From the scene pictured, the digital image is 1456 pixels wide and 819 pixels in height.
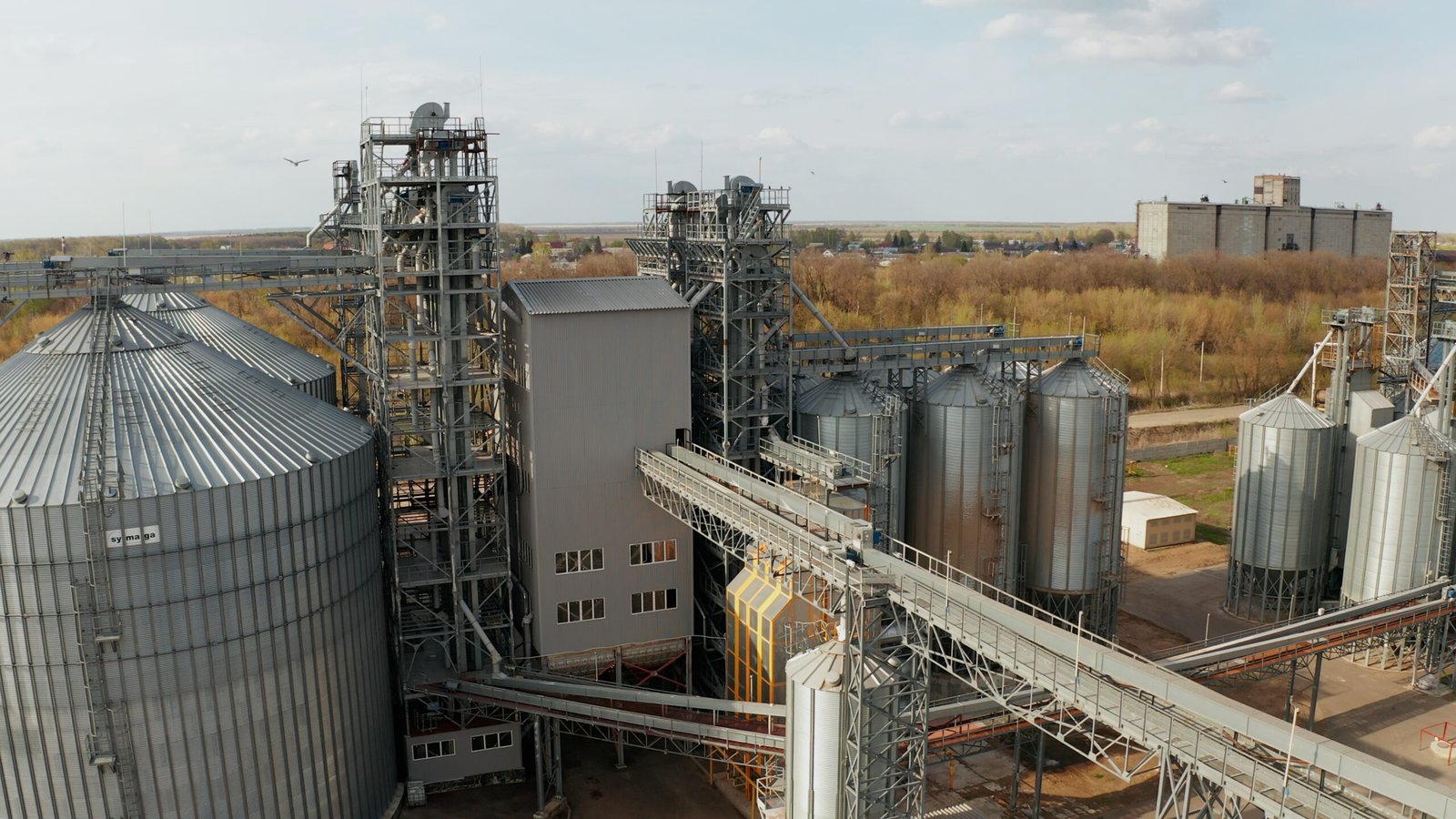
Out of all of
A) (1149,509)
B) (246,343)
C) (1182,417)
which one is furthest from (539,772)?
(1182,417)

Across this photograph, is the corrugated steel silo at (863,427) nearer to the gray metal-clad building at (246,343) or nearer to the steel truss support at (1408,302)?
the gray metal-clad building at (246,343)

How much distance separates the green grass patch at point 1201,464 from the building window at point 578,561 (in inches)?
1938

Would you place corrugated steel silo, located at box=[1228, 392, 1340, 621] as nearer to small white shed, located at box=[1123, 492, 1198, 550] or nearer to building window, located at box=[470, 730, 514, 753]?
small white shed, located at box=[1123, 492, 1198, 550]

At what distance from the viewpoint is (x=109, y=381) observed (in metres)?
27.2

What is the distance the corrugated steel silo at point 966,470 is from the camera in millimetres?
38688

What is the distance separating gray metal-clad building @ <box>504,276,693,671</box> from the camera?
34.0 metres

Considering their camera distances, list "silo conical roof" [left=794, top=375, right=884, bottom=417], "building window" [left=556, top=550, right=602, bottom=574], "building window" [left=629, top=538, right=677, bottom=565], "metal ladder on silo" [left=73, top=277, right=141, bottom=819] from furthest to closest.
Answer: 1. "silo conical roof" [left=794, top=375, right=884, bottom=417]
2. "building window" [left=629, top=538, right=677, bottom=565]
3. "building window" [left=556, top=550, right=602, bottom=574]
4. "metal ladder on silo" [left=73, top=277, right=141, bottom=819]

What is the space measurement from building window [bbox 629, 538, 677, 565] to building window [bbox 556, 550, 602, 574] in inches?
46.3

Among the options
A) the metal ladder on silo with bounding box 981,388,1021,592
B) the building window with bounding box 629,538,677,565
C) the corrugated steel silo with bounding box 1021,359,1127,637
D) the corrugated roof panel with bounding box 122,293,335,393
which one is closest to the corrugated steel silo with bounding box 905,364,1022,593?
the metal ladder on silo with bounding box 981,388,1021,592

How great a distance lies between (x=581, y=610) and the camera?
34812mm

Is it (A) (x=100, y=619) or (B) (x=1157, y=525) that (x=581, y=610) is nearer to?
(A) (x=100, y=619)

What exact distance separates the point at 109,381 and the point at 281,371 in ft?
46.9

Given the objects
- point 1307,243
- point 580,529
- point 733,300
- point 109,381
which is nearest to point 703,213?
point 733,300

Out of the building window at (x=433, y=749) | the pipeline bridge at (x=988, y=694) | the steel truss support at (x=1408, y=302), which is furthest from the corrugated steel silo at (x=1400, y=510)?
the building window at (x=433, y=749)
